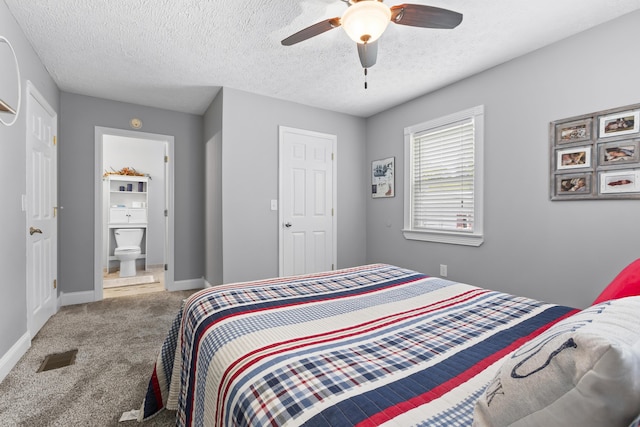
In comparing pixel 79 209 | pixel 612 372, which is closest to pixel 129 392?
pixel 612 372

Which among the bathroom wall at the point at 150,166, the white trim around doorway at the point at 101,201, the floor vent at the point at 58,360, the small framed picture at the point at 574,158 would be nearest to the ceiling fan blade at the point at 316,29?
the small framed picture at the point at 574,158

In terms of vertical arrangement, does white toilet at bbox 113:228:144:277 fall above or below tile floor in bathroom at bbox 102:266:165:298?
above

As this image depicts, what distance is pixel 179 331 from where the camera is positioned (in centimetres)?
→ 161

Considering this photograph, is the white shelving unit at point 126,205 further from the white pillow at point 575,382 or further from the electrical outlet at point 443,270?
the white pillow at point 575,382

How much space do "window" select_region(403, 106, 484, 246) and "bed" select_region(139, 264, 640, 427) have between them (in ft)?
5.25

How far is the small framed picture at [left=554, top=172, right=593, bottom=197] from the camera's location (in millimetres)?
2299

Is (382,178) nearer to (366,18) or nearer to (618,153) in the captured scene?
(618,153)

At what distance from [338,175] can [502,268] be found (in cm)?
233

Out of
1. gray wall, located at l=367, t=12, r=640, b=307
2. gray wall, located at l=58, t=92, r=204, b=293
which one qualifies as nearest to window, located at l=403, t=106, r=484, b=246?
gray wall, located at l=367, t=12, r=640, b=307

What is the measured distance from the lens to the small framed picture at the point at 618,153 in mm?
2088

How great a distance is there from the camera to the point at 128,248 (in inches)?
203

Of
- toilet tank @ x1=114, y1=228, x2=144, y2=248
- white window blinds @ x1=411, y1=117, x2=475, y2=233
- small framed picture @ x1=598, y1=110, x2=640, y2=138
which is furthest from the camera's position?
toilet tank @ x1=114, y1=228, x2=144, y2=248

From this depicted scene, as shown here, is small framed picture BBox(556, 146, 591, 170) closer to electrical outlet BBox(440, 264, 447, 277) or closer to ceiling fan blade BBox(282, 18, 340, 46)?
electrical outlet BBox(440, 264, 447, 277)

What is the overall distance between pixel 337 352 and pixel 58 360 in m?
2.48
